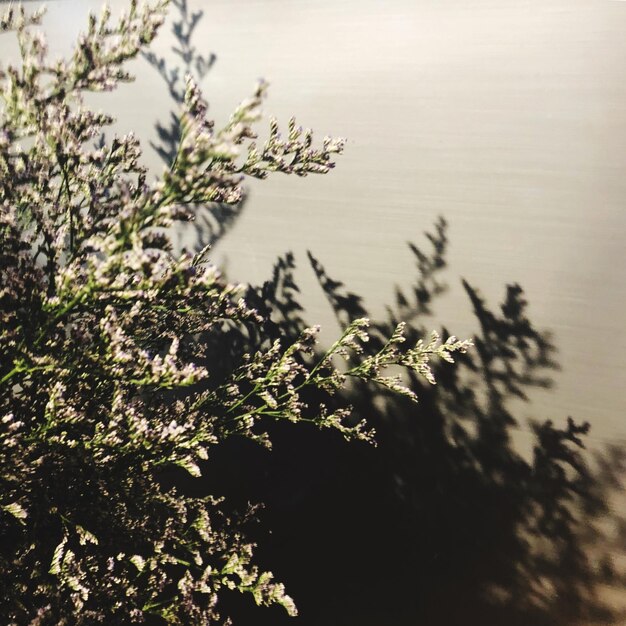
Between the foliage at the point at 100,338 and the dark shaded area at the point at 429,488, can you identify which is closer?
the foliage at the point at 100,338

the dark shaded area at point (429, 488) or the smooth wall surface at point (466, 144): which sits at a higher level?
the smooth wall surface at point (466, 144)

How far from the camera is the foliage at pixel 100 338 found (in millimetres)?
1242

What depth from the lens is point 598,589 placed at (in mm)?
2785

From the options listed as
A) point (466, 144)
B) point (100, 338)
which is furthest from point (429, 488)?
point (100, 338)

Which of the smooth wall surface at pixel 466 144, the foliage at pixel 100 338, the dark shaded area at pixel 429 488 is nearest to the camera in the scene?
the foliage at pixel 100 338

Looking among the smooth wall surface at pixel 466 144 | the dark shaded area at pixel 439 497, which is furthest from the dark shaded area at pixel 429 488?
the smooth wall surface at pixel 466 144

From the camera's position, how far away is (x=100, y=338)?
1.42 m

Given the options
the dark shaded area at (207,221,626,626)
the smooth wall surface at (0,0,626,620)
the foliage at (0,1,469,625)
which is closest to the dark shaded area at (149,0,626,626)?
the dark shaded area at (207,221,626,626)

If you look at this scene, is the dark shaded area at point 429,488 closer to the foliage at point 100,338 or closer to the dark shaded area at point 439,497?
the dark shaded area at point 439,497

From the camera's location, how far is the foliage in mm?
1242

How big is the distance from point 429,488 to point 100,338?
97.0 inches

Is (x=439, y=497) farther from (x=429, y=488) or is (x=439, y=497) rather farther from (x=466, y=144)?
(x=466, y=144)

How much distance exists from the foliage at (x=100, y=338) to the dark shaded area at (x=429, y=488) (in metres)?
0.88

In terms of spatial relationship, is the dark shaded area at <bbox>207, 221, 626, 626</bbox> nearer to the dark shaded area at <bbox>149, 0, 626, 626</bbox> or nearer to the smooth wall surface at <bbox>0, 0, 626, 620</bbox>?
the dark shaded area at <bbox>149, 0, 626, 626</bbox>
